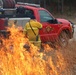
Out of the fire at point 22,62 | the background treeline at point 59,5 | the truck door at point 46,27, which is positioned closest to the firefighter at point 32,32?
the fire at point 22,62

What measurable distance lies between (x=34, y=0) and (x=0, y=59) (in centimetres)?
2947

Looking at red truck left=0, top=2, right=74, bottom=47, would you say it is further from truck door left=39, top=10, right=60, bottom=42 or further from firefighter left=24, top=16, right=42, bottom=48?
firefighter left=24, top=16, right=42, bottom=48

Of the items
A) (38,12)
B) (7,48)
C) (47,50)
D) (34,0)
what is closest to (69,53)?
(47,50)

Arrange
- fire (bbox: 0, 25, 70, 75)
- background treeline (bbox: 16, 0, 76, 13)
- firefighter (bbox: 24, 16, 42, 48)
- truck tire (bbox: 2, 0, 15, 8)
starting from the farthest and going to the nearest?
1. background treeline (bbox: 16, 0, 76, 13)
2. firefighter (bbox: 24, 16, 42, 48)
3. truck tire (bbox: 2, 0, 15, 8)
4. fire (bbox: 0, 25, 70, 75)

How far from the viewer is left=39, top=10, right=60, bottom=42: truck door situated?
546 inches

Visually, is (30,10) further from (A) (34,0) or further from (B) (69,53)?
(A) (34,0)

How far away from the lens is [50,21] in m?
14.1

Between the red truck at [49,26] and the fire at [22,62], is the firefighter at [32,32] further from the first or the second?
the fire at [22,62]

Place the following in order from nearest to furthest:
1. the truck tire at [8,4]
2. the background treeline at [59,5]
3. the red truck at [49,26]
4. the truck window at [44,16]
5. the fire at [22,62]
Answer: the fire at [22,62], the truck tire at [8,4], the red truck at [49,26], the truck window at [44,16], the background treeline at [59,5]

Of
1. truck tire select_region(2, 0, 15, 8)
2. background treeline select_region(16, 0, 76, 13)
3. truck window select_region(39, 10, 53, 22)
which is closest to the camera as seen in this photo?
truck tire select_region(2, 0, 15, 8)

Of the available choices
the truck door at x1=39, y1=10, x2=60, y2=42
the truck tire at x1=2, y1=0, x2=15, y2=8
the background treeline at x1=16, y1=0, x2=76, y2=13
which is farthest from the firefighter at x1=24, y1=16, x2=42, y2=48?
the background treeline at x1=16, y1=0, x2=76, y2=13

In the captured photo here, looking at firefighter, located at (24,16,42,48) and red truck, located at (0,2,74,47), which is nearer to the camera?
firefighter, located at (24,16,42,48)

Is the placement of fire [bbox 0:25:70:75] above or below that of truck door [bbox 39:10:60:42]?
above

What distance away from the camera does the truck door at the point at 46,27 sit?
45.5ft
